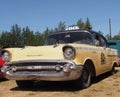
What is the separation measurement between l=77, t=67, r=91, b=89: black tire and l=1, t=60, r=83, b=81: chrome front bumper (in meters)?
0.34

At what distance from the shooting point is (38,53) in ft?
26.7

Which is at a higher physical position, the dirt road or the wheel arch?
the wheel arch

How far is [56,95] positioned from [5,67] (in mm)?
1699

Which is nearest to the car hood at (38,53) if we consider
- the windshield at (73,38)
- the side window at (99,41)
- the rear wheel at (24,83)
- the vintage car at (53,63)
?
the vintage car at (53,63)

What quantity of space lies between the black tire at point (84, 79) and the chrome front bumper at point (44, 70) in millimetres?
344

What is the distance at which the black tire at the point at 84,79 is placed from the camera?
27.0 feet

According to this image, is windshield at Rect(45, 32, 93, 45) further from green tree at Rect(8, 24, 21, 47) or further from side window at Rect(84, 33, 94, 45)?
green tree at Rect(8, 24, 21, 47)

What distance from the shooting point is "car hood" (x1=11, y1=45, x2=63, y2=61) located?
7.92 m

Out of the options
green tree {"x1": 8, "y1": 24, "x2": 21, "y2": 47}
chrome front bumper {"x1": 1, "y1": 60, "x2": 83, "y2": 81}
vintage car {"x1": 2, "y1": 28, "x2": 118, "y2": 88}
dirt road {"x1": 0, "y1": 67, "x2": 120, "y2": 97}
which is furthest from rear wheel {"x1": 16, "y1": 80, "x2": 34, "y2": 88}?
green tree {"x1": 8, "y1": 24, "x2": 21, "y2": 47}

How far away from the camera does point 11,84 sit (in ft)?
32.3

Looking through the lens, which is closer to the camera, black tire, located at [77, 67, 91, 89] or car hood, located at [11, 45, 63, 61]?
car hood, located at [11, 45, 63, 61]

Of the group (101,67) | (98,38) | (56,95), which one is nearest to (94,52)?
(101,67)

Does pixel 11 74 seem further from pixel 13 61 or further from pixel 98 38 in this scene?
pixel 98 38

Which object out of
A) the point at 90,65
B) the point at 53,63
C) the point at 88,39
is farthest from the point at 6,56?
the point at 88,39
